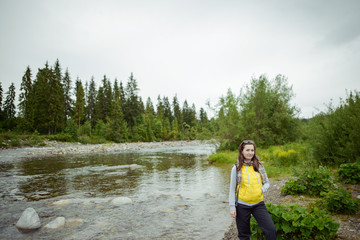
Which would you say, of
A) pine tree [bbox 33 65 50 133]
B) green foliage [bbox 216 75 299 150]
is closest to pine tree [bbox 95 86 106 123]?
pine tree [bbox 33 65 50 133]

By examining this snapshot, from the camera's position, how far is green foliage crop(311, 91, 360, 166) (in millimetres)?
6379

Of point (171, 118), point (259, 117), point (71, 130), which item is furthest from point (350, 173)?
point (171, 118)

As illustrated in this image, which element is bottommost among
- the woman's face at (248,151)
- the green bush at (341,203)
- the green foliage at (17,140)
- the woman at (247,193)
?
the green bush at (341,203)

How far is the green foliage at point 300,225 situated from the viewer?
9.27 ft

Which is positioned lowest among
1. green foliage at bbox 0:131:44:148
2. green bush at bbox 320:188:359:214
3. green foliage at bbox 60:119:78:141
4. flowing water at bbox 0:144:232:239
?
flowing water at bbox 0:144:232:239

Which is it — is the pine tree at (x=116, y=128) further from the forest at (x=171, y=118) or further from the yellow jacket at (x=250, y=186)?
the yellow jacket at (x=250, y=186)

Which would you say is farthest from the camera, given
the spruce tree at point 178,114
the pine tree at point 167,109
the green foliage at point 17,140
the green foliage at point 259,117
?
the pine tree at point 167,109

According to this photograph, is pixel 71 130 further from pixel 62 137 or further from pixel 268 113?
pixel 268 113

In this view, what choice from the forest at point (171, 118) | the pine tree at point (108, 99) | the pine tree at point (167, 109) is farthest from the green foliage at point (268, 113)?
the pine tree at point (167, 109)

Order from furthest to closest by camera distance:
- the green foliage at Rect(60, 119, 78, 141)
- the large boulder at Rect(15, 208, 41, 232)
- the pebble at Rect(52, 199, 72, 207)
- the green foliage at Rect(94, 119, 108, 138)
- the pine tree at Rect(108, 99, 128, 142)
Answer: the green foliage at Rect(94, 119, 108, 138) → the pine tree at Rect(108, 99, 128, 142) → the green foliage at Rect(60, 119, 78, 141) → the pebble at Rect(52, 199, 72, 207) → the large boulder at Rect(15, 208, 41, 232)

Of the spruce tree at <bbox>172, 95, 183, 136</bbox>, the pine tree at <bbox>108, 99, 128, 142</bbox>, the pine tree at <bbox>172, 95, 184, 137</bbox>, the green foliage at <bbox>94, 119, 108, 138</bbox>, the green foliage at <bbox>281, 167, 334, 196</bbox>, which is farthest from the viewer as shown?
the spruce tree at <bbox>172, 95, 183, 136</bbox>

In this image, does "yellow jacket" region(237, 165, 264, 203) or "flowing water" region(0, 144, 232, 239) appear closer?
"yellow jacket" region(237, 165, 264, 203)

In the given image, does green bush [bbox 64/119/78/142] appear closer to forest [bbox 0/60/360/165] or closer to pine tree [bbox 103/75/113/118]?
forest [bbox 0/60/360/165]

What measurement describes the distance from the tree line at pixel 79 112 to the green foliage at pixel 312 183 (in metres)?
14.4
